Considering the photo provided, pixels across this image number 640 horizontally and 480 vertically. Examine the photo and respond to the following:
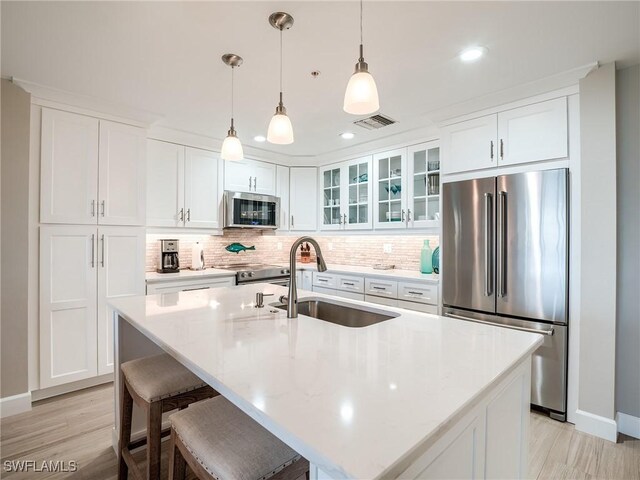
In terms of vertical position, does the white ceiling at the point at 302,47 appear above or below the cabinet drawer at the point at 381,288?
above

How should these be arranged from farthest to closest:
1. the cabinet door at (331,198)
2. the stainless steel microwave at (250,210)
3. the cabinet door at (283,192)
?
the cabinet door at (283,192)
the cabinet door at (331,198)
the stainless steel microwave at (250,210)

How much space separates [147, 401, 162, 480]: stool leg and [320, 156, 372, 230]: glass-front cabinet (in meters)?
2.99

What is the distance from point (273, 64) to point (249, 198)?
210cm

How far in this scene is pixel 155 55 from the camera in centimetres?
201

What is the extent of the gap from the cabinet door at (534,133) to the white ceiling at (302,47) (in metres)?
0.27

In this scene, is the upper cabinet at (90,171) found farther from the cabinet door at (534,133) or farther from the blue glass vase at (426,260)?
the cabinet door at (534,133)

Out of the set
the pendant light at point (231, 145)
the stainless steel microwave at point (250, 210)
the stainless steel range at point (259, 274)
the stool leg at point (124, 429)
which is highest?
the pendant light at point (231, 145)

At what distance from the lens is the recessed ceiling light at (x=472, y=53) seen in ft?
6.32

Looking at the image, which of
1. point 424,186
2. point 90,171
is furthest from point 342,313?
point 90,171

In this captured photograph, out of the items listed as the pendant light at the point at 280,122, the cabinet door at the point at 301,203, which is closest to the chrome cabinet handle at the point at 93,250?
the pendant light at the point at 280,122

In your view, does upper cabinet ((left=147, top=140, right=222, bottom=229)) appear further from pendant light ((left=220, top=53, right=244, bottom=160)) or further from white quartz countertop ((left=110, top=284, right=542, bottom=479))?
white quartz countertop ((left=110, top=284, right=542, bottom=479))

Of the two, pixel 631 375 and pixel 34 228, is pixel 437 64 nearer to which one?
pixel 631 375

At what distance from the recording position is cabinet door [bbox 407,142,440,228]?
329cm

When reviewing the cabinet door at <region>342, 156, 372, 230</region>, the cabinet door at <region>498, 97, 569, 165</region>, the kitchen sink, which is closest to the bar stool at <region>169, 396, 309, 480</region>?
the kitchen sink
